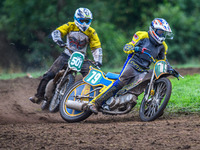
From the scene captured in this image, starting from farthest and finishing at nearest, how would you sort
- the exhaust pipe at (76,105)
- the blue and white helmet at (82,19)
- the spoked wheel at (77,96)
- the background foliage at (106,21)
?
the background foliage at (106,21) → the blue and white helmet at (82,19) → the spoked wheel at (77,96) → the exhaust pipe at (76,105)

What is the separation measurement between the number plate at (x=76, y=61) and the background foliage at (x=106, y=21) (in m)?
20.6

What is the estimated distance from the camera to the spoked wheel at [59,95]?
396 inches

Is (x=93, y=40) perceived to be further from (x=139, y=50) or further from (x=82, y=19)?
(x=139, y=50)

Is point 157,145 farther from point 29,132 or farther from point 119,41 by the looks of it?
point 119,41

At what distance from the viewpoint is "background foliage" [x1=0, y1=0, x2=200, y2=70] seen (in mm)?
31688

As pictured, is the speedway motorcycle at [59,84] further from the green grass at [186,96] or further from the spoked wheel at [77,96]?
the green grass at [186,96]

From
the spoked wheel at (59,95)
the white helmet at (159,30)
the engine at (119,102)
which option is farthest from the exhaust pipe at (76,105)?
the white helmet at (159,30)

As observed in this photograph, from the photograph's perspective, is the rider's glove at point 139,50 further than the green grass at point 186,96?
No

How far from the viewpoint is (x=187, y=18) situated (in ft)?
112

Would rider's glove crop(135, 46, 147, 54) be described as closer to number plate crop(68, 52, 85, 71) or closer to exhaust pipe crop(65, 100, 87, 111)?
exhaust pipe crop(65, 100, 87, 111)

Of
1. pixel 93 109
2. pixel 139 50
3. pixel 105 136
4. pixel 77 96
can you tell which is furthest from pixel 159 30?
pixel 105 136

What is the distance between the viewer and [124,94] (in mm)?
8586

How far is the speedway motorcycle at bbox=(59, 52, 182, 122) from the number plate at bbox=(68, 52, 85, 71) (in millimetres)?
687

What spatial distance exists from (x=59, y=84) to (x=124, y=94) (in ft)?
7.21
